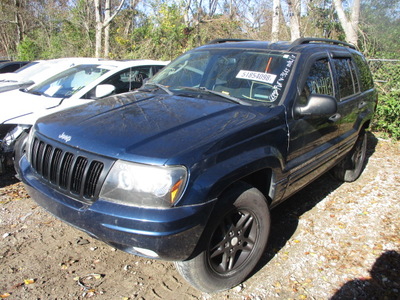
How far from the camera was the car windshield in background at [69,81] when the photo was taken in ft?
18.7

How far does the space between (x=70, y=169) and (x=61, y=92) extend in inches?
141

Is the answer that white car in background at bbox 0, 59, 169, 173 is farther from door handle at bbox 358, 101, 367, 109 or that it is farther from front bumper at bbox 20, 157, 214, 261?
door handle at bbox 358, 101, 367, 109

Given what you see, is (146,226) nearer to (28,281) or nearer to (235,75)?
(28,281)

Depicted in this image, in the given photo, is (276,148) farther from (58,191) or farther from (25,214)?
(25,214)

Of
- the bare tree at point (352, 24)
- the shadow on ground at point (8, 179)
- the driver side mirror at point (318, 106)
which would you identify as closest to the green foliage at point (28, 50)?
the bare tree at point (352, 24)

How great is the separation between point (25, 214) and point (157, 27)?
41.3ft

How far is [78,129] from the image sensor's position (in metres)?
2.71

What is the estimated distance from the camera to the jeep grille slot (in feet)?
7.98

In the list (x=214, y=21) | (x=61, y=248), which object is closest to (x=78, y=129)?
(x=61, y=248)

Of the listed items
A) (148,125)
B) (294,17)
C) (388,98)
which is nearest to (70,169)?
(148,125)

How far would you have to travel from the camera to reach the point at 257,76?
134 inches

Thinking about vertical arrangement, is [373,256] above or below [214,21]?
below

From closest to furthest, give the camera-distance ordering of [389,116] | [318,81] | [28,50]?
[318,81], [389,116], [28,50]

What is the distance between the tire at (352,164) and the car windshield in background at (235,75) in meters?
2.37
